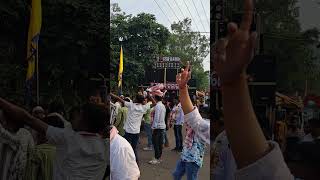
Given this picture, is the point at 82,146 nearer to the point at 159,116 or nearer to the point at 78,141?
the point at 78,141

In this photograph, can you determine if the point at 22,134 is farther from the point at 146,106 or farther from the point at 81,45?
the point at 146,106

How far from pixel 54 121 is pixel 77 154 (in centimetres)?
18

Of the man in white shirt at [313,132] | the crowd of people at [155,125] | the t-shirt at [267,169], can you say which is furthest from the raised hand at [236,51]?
the crowd of people at [155,125]

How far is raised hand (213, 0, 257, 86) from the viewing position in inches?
33.9

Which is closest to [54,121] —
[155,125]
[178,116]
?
[155,125]

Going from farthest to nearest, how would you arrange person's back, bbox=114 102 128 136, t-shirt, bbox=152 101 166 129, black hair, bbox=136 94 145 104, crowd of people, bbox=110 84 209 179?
1. t-shirt, bbox=152 101 166 129
2. black hair, bbox=136 94 145 104
3. person's back, bbox=114 102 128 136
4. crowd of people, bbox=110 84 209 179

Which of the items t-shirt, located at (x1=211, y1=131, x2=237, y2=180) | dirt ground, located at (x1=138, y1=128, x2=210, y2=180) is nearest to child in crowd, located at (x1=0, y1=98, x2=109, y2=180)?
t-shirt, located at (x1=211, y1=131, x2=237, y2=180)

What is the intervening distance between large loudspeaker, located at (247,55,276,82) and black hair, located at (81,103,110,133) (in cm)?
74

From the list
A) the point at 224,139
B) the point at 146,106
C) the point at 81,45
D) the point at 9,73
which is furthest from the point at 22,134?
the point at 146,106

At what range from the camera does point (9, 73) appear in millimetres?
1939

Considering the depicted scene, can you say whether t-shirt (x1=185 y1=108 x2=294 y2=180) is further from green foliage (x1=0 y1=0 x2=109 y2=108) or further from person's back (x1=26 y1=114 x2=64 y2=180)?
person's back (x1=26 y1=114 x2=64 y2=180)

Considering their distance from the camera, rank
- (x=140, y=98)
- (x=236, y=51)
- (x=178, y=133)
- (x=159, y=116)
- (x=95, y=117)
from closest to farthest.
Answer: (x=236, y=51) < (x=95, y=117) < (x=140, y=98) < (x=159, y=116) < (x=178, y=133)

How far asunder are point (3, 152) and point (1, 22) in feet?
1.95

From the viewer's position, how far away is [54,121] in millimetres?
1952
